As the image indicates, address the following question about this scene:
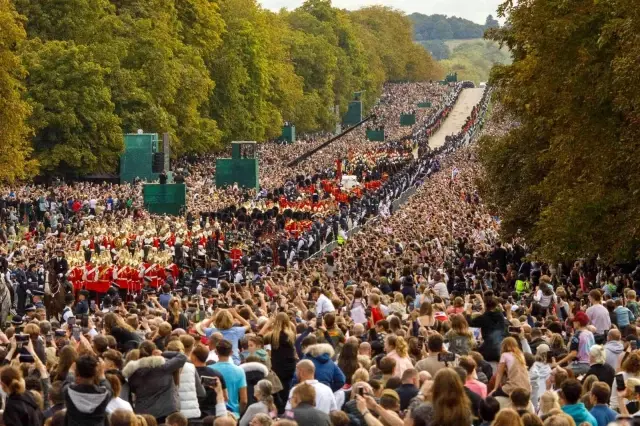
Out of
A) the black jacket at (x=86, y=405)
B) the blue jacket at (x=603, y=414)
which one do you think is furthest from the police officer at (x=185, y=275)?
the black jacket at (x=86, y=405)

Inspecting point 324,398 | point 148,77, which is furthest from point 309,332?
point 148,77

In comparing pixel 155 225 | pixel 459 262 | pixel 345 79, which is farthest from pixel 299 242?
pixel 345 79

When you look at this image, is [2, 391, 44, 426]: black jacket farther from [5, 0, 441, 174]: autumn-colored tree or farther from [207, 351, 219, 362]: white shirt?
[5, 0, 441, 174]: autumn-colored tree

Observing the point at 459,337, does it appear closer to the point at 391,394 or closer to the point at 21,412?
the point at 391,394

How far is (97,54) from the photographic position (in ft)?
239

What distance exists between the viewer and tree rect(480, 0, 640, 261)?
2981cm

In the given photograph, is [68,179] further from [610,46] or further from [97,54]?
[610,46]

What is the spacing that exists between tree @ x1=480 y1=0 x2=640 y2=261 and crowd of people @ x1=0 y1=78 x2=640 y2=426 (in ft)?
2.94

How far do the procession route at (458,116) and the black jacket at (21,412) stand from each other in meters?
102

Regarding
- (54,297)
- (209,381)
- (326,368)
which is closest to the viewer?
(209,381)

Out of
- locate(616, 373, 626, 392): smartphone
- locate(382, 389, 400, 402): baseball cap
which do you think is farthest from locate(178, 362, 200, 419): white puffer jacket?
locate(616, 373, 626, 392): smartphone

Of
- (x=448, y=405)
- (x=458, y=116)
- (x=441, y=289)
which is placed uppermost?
(x=448, y=405)

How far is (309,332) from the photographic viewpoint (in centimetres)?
1802

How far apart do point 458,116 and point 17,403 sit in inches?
5106
